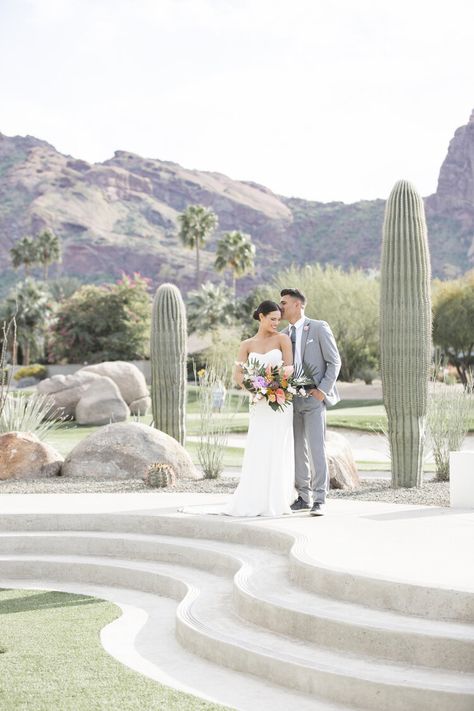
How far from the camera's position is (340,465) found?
11672 millimetres

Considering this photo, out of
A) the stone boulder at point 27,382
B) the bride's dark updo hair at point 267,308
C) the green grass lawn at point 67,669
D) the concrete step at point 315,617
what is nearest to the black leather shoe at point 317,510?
the concrete step at point 315,617

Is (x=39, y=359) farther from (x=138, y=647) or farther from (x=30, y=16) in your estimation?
(x=138, y=647)

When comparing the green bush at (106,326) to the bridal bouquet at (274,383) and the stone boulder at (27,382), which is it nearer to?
the stone boulder at (27,382)

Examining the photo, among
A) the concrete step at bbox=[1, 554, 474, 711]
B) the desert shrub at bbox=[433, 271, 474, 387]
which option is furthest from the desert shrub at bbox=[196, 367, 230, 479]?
the desert shrub at bbox=[433, 271, 474, 387]

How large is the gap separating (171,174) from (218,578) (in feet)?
630

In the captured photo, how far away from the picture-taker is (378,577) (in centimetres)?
553

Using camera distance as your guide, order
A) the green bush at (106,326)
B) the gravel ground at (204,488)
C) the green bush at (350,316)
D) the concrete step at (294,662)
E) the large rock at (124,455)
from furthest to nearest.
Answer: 1. the green bush at (106,326)
2. the green bush at (350,316)
3. the large rock at (124,455)
4. the gravel ground at (204,488)
5. the concrete step at (294,662)

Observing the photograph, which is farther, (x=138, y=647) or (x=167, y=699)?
(x=138, y=647)

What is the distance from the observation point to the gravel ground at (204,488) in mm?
10117

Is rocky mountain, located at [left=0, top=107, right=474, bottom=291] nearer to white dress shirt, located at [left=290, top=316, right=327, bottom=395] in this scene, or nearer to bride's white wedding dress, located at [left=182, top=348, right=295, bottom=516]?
white dress shirt, located at [left=290, top=316, right=327, bottom=395]

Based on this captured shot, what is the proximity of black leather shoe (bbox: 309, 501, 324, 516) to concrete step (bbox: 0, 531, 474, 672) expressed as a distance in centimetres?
88

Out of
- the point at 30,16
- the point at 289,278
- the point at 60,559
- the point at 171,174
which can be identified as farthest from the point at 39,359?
the point at 171,174

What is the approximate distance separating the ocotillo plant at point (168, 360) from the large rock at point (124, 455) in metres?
1.32

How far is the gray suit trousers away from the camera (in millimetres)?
8820
